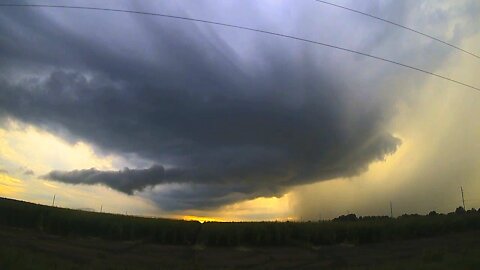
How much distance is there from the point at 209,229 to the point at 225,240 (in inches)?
95.7

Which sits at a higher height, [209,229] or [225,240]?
[209,229]

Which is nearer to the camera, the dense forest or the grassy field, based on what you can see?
the grassy field

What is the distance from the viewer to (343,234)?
154 feet

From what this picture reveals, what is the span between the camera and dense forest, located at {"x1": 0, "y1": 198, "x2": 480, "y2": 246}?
149 feet

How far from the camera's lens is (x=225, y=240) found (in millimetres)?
Answer: 45562

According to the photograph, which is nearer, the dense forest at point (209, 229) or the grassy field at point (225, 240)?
the grassy field at point (225, 240)

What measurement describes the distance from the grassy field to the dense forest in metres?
0.10

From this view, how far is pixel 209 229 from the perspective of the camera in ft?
154

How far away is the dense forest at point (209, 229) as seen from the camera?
45.5 meters

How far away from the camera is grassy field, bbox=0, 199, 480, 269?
3466cm

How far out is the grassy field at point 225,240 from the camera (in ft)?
114

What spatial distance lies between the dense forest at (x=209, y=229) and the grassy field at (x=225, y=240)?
10cm

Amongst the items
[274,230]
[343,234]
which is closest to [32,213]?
[274,230]

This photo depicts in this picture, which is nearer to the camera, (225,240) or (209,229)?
(225,240)
